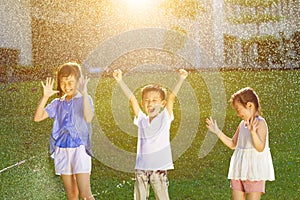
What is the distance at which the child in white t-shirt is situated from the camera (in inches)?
94.2

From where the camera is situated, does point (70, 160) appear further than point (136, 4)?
No

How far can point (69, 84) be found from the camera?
2.59m

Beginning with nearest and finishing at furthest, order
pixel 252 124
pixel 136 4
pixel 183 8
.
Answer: pixel 252 124, pixel 136 4, pixel 183 8

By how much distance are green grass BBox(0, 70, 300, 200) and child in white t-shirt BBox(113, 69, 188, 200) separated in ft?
3.26

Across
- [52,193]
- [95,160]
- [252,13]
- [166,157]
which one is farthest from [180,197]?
[252,13]

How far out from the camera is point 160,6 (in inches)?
358

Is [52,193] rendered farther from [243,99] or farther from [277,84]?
[277,84]

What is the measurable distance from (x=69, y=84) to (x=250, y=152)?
2.66 feet

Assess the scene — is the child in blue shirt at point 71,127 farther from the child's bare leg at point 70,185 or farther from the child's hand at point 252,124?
the child's hand at point 252,124

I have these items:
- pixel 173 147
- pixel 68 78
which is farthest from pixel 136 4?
pixel 68 78

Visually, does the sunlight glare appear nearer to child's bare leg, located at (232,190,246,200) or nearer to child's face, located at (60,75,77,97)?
child's face, located at (60,75,77,97)

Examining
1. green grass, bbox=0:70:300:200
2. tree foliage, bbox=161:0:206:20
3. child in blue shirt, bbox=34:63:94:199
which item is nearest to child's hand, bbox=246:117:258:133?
child in blue shirt, bbox=34:63:94:199

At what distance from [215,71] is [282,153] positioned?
183 inches

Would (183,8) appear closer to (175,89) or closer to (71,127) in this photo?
(71,127)
